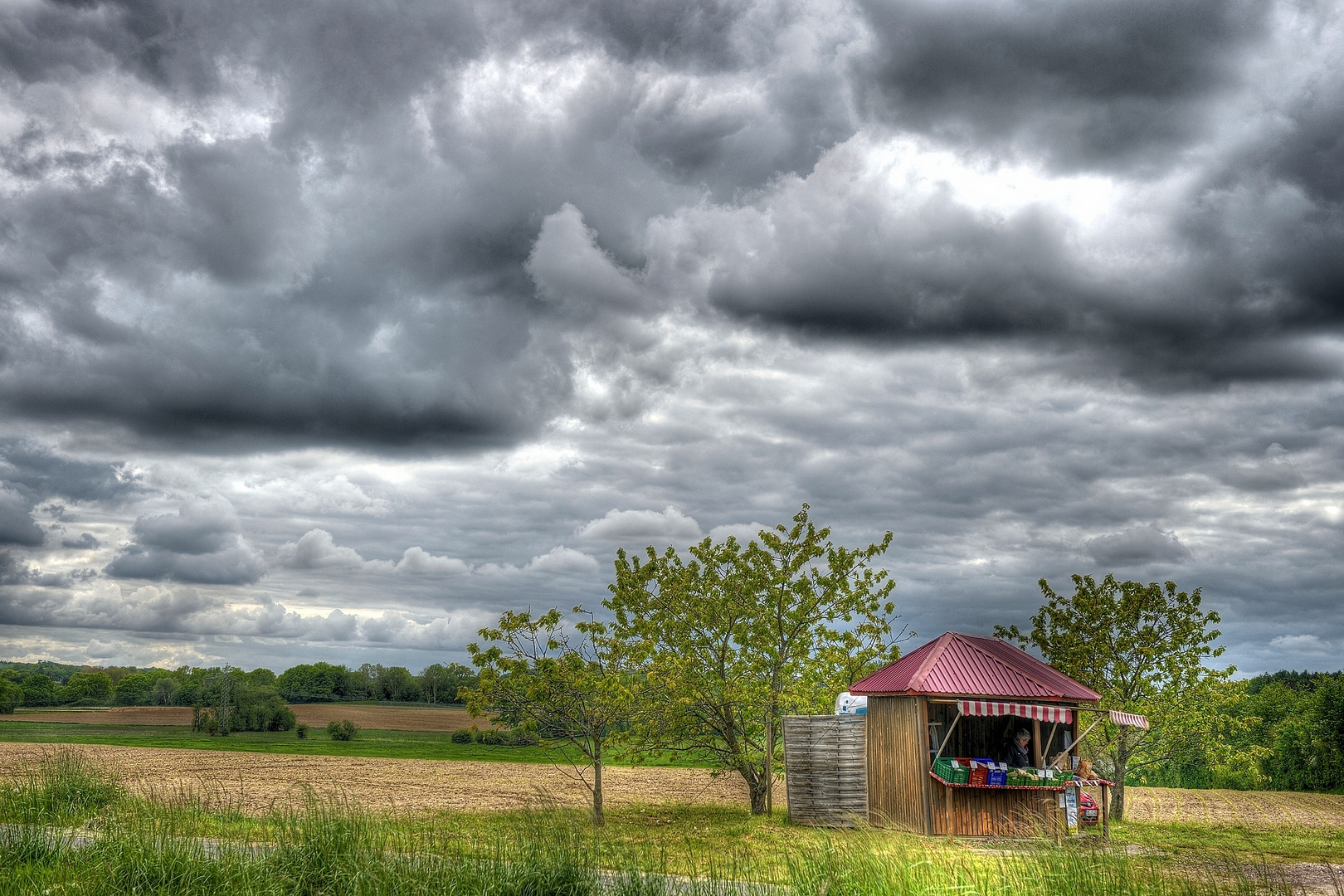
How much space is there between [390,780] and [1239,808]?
37394 mm

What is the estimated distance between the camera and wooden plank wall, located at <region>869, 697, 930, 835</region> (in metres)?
20.1

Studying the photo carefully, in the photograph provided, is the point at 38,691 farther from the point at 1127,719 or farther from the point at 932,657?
the point at 1127,719

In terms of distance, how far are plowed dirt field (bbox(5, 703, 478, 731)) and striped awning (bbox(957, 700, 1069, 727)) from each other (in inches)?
3011

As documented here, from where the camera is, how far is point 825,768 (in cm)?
2180

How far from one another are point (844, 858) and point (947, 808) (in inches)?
480

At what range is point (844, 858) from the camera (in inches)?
360

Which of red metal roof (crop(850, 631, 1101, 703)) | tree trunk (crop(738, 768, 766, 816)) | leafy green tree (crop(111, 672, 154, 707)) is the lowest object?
leafy green tree (crop(111, 672, 154, 707))

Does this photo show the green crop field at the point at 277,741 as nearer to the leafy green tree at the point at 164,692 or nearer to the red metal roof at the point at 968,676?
the leafy green tree at the point at 164,692

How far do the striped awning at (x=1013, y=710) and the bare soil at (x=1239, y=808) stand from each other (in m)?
13.7

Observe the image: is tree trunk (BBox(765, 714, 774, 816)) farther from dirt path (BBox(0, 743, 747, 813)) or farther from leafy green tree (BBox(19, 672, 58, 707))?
leafy green tree (BBox(19, 672, 58, 707))

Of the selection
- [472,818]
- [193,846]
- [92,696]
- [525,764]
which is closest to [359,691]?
[92,696]

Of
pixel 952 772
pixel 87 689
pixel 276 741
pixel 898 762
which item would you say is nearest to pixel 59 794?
pixel 898 762

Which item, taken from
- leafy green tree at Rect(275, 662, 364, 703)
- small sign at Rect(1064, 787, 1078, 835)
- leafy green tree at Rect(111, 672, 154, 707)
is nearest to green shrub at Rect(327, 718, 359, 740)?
leafy green tree at Rect(275, 662, 364, 703)

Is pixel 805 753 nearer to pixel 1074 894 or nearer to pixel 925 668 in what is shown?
pixel 925 668
